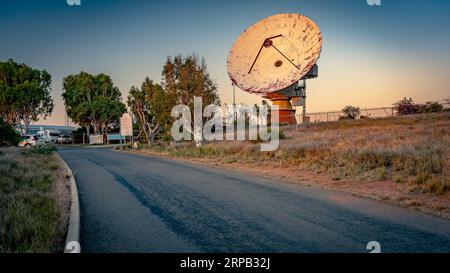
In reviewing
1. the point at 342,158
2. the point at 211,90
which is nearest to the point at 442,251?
the point at 342,158

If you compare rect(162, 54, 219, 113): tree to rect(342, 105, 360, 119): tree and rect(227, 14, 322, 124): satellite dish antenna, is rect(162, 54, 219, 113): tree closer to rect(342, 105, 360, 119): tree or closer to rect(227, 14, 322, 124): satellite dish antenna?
rect(227, 14, 322, 124): satellite dish antenna

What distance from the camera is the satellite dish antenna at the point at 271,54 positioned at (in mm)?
30531

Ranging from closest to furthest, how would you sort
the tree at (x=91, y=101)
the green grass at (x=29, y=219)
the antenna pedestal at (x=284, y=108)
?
1. the green grass at (x=29, y=219)
2. the antenna pedestal at (x=284, y=108)
3. the tree at (x=91, y=101)

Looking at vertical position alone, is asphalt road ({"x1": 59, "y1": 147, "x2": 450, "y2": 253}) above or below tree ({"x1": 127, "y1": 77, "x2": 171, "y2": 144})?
below

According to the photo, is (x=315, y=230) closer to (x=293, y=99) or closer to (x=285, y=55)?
(x=285, y=55)

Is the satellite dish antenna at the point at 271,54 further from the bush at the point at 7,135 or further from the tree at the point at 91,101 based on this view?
the tree at the point at 91,101

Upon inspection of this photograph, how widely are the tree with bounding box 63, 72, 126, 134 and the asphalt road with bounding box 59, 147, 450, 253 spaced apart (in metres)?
54.8

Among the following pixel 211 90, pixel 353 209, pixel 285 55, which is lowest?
pixel 353 209

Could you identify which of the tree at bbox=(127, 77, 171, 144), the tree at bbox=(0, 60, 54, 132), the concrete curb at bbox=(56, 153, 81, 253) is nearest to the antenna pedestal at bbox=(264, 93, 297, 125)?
the tree at bbox=(127, 77, 171, 144)

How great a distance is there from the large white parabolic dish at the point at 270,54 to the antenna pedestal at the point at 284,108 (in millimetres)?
4979

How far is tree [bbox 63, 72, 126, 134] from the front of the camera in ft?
196

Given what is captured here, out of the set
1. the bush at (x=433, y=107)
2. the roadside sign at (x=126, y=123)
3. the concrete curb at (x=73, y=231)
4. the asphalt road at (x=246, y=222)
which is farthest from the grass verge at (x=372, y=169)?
the bush at (x=433, y=107)
